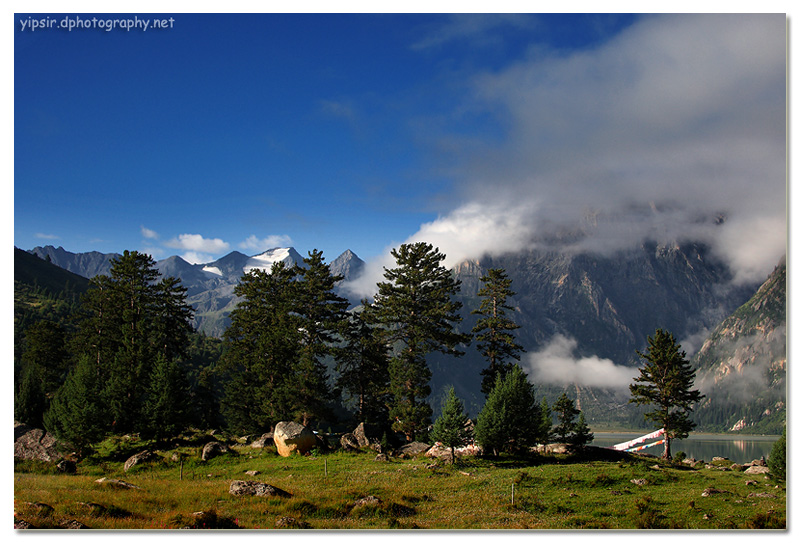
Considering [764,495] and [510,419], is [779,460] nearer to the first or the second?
[764,495]

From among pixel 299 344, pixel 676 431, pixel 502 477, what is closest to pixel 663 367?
pixel 676 431

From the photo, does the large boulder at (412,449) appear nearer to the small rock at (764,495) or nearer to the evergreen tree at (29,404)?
the small rock at (764,495)

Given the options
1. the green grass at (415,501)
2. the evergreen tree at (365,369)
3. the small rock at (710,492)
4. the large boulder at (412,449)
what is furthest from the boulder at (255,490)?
the evergreen tree at (365,369)

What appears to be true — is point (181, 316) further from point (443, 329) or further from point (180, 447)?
point (443, 329)

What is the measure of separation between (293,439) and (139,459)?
523 inches

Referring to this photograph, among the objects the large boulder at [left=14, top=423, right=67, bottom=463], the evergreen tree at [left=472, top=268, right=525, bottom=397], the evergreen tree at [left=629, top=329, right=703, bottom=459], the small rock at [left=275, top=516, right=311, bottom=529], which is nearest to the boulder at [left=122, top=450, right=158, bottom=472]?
the large boulder at [left=14, top=423, right=67, bottom=463]

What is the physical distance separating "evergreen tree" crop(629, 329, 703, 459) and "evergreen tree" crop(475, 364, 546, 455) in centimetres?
2614

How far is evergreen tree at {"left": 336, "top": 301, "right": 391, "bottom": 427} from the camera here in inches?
2084

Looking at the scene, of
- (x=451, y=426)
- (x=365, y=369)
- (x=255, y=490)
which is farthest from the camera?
(x=365, y=369)

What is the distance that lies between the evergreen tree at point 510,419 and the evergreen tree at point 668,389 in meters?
26.1

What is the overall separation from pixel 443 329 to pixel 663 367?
117 ft

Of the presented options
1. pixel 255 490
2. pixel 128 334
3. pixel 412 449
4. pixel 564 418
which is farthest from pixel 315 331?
pixel 564 418

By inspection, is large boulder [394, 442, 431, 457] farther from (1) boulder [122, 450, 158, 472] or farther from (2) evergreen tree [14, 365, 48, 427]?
(2) evergreen tree [14, 365, 48, 427]

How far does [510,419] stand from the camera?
4219cm
